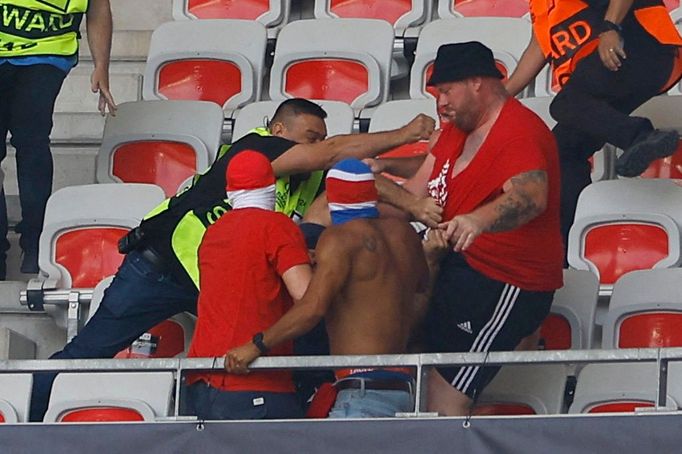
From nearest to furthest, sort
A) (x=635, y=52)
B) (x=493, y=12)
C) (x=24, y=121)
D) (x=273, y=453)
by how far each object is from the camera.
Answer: (x=273, y=453) → (x=635, y=52) → (x=24, y=121) → (x=493, y=12)

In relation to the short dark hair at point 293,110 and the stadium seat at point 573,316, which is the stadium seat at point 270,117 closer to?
the short dark hair at point 293,110

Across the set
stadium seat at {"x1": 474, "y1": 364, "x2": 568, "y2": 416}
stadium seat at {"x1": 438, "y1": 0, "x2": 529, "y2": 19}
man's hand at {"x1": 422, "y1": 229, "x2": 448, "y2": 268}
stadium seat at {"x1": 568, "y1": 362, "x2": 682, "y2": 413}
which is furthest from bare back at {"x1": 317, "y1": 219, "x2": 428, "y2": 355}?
stadium seat at {"x1": 438, "y1": 0, "x2": 529, "y2": 19}

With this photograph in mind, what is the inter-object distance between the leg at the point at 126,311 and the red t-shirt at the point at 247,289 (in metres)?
0.70

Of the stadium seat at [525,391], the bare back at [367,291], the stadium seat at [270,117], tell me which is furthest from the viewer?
the stadium seat at [270,117]

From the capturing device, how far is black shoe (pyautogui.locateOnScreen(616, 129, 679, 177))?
727 cm

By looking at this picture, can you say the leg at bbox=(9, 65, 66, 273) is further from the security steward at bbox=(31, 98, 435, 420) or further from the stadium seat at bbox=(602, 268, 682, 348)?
the stadium seat at bbox=(602, 268, 682, 348)

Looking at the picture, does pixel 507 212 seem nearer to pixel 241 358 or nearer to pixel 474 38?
pixel 241 358

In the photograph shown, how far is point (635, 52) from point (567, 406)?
1377 millimetres

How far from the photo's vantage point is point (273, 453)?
6.35 metres

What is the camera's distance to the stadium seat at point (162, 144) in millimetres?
8656

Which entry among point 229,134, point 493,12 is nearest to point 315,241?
point 229,134

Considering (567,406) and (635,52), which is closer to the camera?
(567,406)

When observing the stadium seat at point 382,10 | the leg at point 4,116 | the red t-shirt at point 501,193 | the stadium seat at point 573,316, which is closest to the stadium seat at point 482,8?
the stadium seat at point 382,10

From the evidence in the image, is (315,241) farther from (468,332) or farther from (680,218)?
(680,218)
